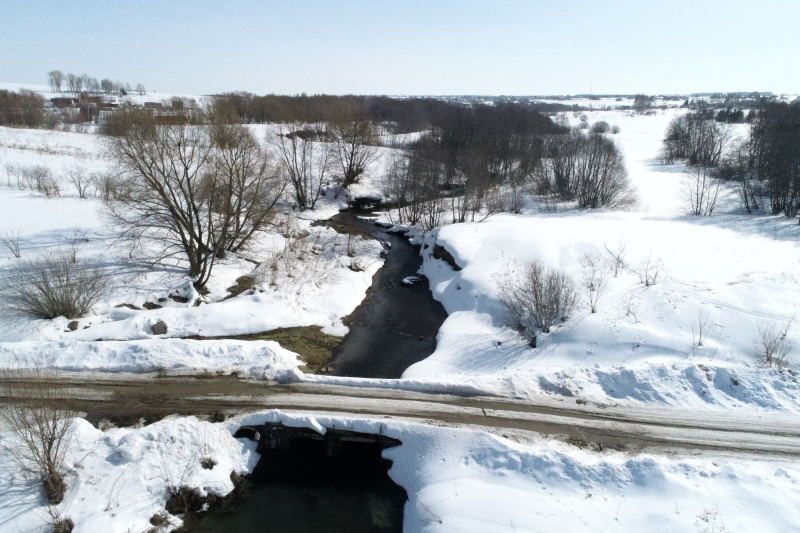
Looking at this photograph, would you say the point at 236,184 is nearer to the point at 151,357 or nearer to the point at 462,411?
the point at 151,357

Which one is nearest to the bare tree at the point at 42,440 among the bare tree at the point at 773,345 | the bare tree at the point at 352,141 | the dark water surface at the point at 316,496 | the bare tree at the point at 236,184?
the dark water surface at the point at 316,496

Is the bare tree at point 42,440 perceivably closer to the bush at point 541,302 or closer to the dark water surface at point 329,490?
the dark water surface at point 329,490

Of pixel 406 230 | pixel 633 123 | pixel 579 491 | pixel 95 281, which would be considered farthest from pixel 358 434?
pixel 633 123

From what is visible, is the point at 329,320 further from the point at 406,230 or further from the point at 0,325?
the point at 406,230

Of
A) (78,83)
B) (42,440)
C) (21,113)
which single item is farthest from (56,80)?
(42,440)

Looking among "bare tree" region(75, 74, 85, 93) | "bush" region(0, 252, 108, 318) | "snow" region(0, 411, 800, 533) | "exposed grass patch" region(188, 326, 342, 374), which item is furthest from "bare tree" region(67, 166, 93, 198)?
"bare tree" region(75, 74, 85, 93)

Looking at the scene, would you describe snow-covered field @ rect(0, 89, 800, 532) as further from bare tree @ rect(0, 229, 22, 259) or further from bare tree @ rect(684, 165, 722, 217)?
bare tree @ rect(684, 165, 722, 217)
